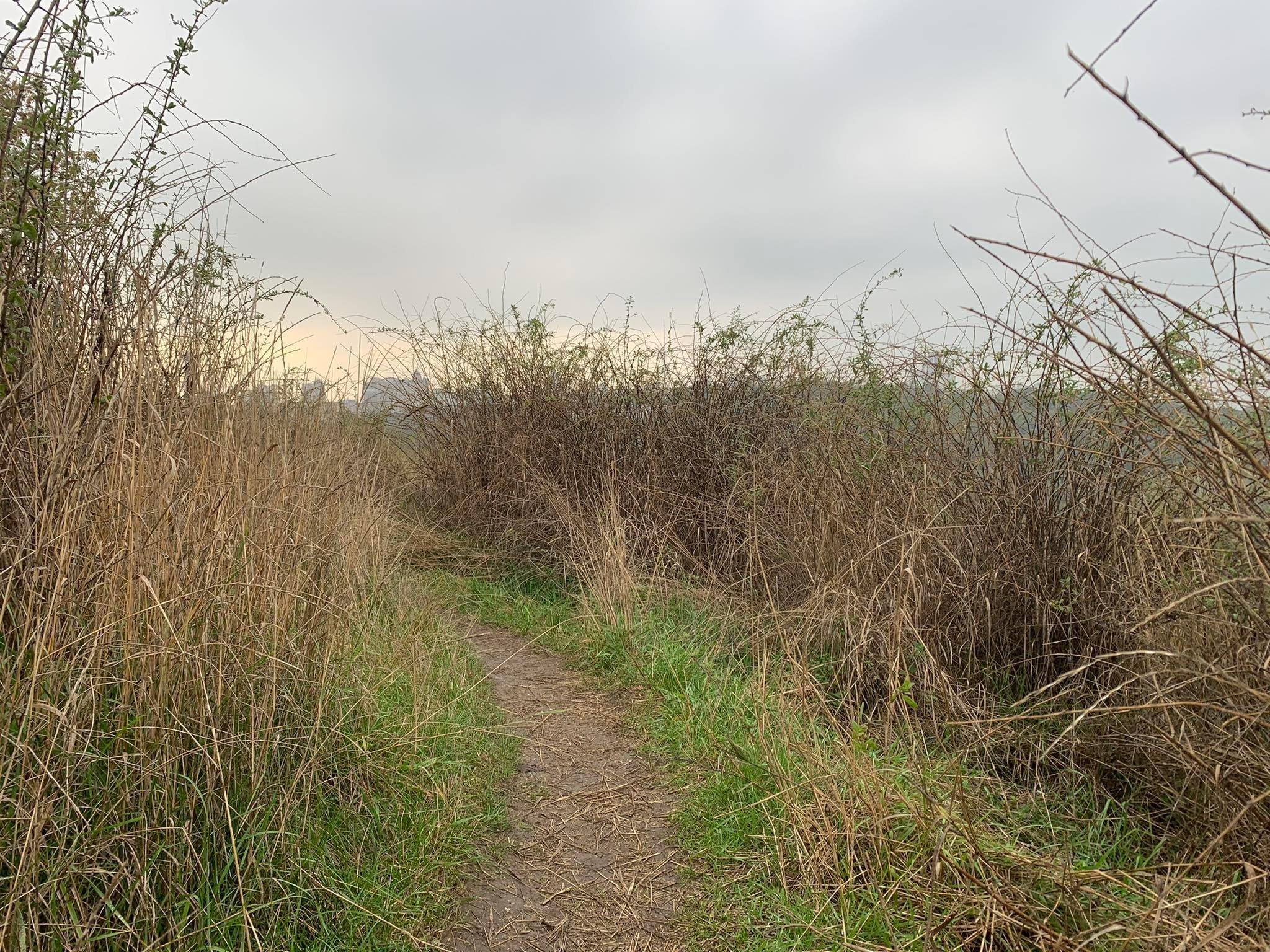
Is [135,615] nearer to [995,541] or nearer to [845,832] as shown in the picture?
[845,832]

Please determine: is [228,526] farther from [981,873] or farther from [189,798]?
[981,873]

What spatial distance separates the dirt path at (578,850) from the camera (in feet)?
7.00

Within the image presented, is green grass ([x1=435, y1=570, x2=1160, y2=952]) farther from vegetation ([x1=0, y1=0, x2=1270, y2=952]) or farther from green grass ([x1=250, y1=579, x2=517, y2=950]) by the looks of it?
green grass ([x1=250, y1=579, x2=517, y2=950])

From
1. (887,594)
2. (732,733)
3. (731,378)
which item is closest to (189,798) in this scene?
Result: (732,733)

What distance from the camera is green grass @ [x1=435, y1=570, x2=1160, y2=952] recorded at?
1.93 m

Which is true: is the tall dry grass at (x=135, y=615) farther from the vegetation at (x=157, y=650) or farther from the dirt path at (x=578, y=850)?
the dirt path at (x=578, y=850)

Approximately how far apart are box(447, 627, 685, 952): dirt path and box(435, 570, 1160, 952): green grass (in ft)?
0.42

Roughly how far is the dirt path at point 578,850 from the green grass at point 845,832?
127 millimetres

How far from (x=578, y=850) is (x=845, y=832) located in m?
0.97

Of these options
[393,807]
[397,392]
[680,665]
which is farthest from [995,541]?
[397,392]

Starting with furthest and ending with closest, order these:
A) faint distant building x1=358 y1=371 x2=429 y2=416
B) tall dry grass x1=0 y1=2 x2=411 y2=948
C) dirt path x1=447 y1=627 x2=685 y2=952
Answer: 1. faint distant building x1=358 y1=371 x2=429 y2=416
2. dirt path x1=447 y1=627 x2=685 y2=952
3. tall dry grass x1=0 y1=2 x2=411 y2=948

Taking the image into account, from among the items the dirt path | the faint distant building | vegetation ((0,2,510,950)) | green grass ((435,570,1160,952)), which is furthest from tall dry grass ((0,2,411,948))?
the faint distant building

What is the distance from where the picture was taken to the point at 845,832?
7.10 feet

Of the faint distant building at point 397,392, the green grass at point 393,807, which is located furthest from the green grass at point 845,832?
the faint distant building at point 397,392
